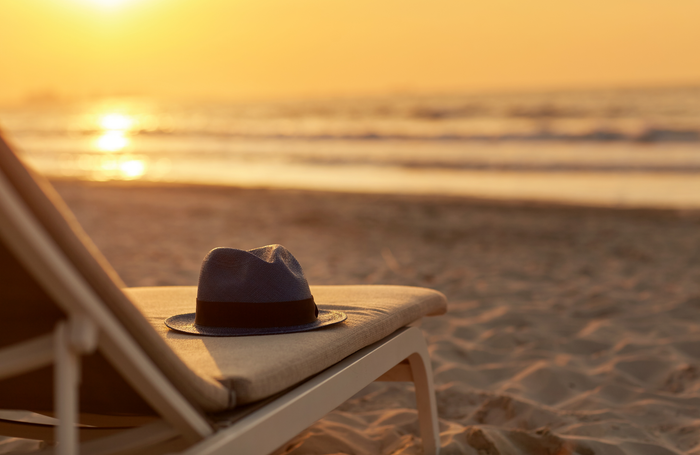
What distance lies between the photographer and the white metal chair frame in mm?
876

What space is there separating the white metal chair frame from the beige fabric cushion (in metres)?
0.05

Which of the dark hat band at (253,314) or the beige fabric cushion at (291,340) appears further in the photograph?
the dark hat band at (253,314)

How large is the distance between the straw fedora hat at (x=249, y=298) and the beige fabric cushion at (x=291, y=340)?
0.06m

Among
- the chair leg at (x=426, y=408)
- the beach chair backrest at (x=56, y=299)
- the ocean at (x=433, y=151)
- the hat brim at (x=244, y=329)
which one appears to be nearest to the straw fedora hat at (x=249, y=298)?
the hat brim at (x=244, y=329)

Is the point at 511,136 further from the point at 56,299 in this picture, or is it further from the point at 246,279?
the point at 56,299

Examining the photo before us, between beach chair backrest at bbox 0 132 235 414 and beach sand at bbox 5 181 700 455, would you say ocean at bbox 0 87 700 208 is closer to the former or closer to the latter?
beach sand at bbox 5 181 700 455

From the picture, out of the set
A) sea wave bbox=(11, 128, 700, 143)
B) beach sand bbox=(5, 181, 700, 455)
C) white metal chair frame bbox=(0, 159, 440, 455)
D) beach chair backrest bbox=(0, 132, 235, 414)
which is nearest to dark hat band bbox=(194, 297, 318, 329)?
white metal chair frame bbox=(0, 159, 440, 455)

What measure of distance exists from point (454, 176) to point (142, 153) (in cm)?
1077

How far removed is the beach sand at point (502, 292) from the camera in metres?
2.44

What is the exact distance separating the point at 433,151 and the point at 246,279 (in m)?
15.9

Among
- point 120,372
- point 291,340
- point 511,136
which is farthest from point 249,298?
point 511,136

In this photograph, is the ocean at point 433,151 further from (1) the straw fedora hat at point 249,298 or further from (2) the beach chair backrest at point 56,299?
(2) the beach chair backrest at point 56,299

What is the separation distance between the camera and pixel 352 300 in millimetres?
2123

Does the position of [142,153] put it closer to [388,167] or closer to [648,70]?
[388,167]
